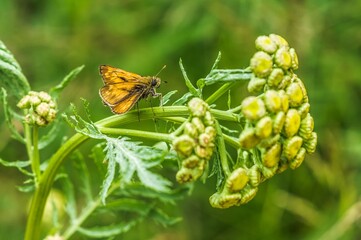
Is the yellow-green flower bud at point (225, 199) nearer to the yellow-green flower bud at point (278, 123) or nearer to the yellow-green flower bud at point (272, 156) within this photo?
the yellow-green flower bud at point (272, 156)

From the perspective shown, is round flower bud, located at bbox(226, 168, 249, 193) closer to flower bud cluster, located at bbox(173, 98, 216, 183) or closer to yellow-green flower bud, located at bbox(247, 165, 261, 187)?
yellow-green flower bud, located at bbox(247, 165, 261, 187)

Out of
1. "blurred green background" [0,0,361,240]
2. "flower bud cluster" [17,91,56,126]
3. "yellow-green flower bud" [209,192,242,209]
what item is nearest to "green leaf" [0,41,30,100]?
"flower bud cluster" [17,91,56,126]

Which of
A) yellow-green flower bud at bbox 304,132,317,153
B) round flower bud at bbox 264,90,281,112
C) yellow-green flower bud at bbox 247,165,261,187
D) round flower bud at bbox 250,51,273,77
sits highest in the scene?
round flower bud at bbox 250,51,273,77

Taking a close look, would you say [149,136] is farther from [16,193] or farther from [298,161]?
[16,193]

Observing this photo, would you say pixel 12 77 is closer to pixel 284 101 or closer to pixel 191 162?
pixel 191 162

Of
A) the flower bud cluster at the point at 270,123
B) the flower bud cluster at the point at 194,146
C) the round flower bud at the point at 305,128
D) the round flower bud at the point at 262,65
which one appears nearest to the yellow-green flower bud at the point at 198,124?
the flower bud cluster at the point at 194,146

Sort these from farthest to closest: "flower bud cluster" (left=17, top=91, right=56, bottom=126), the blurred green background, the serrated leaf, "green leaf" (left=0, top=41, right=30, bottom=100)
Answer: the blurred green background, the serrated leaf, "green leaf" (left=0, top=41, right=30, bottom=100), "flower bud cluster" (left=17, top=91, right=56, bottom=126)
